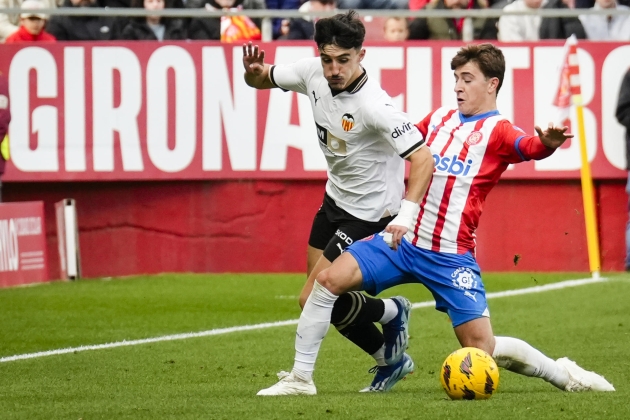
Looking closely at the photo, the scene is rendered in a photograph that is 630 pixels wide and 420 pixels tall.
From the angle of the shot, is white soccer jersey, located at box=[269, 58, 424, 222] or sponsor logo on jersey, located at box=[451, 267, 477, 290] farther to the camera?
white soccer jersey, located at box=[269, 58, 424, 222]

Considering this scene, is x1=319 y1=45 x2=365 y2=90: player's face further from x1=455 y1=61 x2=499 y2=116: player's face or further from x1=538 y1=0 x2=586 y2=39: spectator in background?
x1=538 y1=0 x2=586 y2=39: spectator in background

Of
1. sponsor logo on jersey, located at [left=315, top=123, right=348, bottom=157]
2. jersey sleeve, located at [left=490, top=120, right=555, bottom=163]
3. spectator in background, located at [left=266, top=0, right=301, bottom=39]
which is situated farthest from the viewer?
spectator in background, located at [left=266, top=0, right=301, bottom=39]

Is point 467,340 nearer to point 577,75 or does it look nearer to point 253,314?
point 253,314

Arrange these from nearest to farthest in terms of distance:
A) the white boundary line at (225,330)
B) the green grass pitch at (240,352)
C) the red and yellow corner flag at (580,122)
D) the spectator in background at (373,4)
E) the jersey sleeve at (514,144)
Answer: the green grass pitch at (240,352) → the jersey sleeve at (514,144) → the white boundary line at (225,330) → the red and yellow corner flag at (580,122) → the spectator in background at (373,4)

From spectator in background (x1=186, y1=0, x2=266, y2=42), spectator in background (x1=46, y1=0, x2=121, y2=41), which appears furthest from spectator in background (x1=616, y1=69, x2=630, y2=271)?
spectator in background (x1=46, y1=0, x2=121, y2=41)

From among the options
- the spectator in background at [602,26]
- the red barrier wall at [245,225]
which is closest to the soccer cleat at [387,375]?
the red barrier wall at [245,225]

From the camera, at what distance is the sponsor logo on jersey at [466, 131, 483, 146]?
748cm

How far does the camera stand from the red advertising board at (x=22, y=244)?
→ 14609mm

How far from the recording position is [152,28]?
53.5 ft

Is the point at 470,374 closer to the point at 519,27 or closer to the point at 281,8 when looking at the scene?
the point at 519,27

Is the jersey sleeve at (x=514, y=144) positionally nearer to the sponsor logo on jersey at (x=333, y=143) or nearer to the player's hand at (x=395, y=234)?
the player's hand at (x=395, y=234)

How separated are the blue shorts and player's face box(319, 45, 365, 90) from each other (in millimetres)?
977

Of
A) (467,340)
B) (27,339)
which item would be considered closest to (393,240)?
(467,340)

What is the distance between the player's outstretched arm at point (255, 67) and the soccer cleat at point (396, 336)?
63.7 inches
